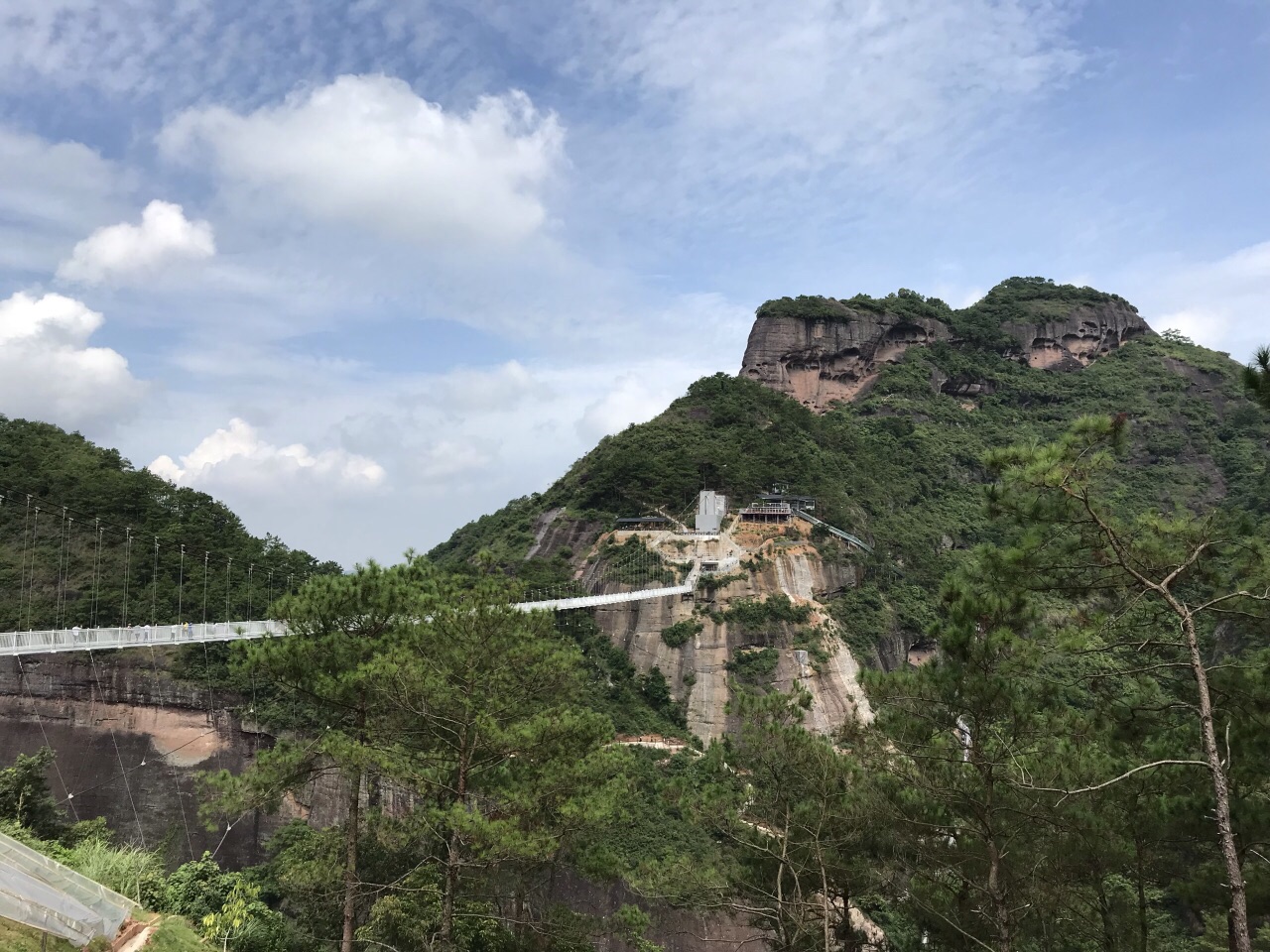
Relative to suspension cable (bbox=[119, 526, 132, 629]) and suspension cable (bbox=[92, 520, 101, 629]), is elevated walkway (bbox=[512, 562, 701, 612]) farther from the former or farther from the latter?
suspension cable (bbox=[92, 520, 101, 629])

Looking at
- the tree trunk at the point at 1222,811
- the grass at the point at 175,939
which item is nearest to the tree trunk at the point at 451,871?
the grass at the point at 175,939

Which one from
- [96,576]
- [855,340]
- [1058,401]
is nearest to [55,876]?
[96,576]

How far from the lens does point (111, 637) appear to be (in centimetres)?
1981

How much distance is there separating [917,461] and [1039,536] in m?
53.2

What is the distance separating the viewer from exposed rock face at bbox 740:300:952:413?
6856cm

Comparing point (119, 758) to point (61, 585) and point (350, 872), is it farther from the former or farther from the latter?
point (350, 872)

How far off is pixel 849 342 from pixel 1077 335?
27118 mm

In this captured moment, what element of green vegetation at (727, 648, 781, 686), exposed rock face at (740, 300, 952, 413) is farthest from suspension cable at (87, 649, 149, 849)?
exposed rock face at (740, 300, 952, 413)

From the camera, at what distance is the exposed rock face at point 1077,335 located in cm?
8069

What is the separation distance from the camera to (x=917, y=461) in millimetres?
59344

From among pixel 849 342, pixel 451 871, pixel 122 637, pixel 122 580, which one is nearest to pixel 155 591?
pixel 122 580

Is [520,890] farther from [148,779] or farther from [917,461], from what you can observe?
[917,461]

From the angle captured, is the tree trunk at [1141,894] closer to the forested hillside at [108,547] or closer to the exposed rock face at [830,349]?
the forested hillside at [108,547]

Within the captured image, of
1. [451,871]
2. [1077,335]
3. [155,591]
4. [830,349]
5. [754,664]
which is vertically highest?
[1077,335]
